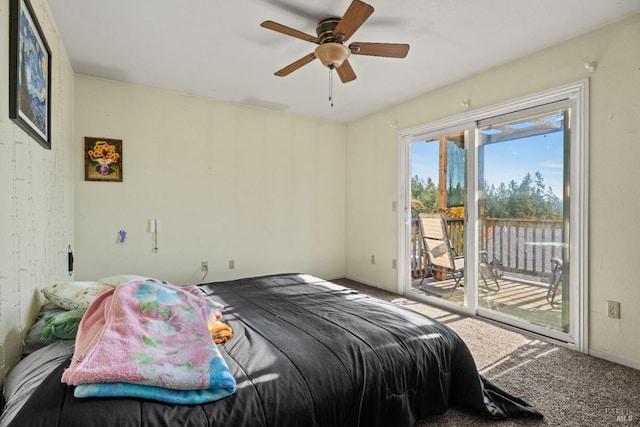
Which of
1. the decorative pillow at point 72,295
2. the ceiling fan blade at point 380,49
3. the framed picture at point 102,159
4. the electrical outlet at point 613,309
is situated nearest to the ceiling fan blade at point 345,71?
the ceiling fan blade at point 380,49

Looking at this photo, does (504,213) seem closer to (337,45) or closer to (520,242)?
(520,242)

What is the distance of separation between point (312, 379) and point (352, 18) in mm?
1903

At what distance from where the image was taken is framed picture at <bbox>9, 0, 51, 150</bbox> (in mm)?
1431

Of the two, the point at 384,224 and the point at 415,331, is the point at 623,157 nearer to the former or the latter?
the point at 415,331

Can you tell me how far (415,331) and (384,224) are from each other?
2.70 m

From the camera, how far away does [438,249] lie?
382 centimetres

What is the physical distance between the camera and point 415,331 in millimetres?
1715

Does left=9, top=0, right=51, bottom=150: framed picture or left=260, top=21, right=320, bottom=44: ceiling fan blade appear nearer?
left=9, top=0, right=51, bottom=150: framed picture

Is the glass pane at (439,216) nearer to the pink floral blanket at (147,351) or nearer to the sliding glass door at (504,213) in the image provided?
the sliding glass door at (504,213)

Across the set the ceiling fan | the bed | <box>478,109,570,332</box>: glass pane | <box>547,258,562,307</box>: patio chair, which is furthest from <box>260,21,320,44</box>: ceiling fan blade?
<box>547,258,562,307</box>: patio chair

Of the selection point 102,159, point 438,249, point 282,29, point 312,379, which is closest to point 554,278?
point 438,249

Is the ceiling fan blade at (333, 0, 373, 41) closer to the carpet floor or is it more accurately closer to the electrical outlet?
the carpet floor

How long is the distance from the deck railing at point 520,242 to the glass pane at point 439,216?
108 millimetres

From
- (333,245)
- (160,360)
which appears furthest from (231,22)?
(333,245)
